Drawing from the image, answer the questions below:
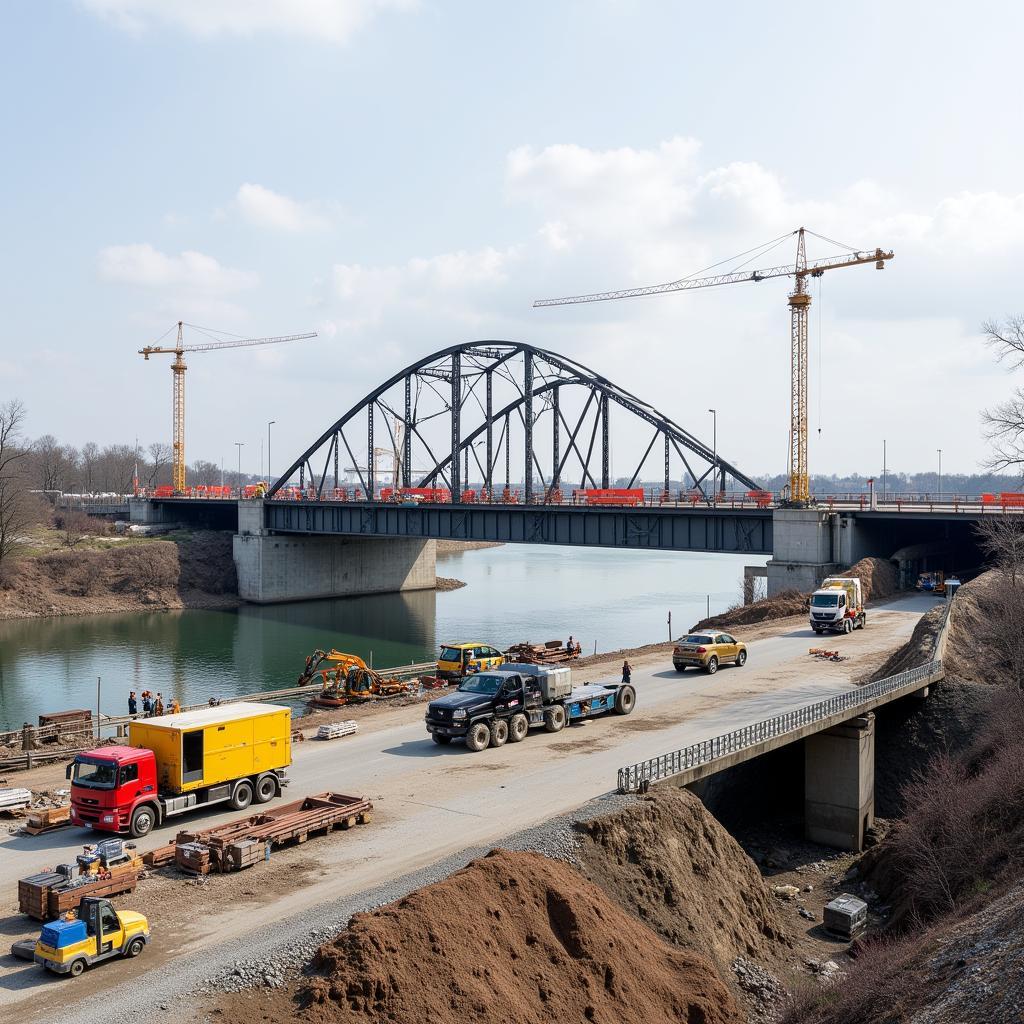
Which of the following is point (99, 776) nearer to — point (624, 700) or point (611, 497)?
point (624, 700)

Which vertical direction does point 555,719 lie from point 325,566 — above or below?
below

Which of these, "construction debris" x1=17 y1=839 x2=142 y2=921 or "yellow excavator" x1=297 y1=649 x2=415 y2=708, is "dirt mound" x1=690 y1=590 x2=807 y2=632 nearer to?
"yellow excavator" x1=297 y1=649 x2=415 y2=708

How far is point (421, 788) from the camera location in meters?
23.8

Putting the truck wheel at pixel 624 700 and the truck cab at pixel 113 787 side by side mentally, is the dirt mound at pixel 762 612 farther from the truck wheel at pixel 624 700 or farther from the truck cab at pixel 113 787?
the truck cab at pixel 113 787

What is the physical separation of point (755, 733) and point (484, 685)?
7.92 m

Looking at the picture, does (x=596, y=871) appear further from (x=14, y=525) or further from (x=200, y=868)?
(x=14, y=525)

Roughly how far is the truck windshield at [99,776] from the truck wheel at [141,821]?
84 centimetres

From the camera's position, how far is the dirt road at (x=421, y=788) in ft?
52.0

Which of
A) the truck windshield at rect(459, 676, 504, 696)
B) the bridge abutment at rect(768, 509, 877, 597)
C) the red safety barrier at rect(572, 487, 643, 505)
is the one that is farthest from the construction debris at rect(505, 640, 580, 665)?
the red safety barrier at rect(572, 487, 643, 505)

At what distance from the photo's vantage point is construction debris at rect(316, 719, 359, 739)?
29844 mm

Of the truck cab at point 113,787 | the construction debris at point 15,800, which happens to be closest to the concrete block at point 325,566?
the construction debris at point 15,800

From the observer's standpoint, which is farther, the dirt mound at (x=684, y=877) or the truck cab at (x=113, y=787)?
the truck cab at (x=113, y=787)

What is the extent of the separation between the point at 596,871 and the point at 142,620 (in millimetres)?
75702

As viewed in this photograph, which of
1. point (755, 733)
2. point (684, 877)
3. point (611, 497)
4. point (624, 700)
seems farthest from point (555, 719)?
point (611, 497)
